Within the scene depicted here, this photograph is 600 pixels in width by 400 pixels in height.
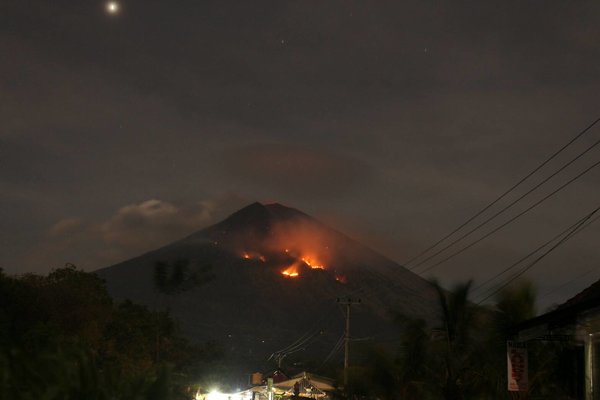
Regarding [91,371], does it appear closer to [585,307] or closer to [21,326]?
[585,307]

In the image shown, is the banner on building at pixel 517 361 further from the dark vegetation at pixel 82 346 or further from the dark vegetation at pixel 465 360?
the dark vegetation at pixel 82 346

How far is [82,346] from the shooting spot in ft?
33.1

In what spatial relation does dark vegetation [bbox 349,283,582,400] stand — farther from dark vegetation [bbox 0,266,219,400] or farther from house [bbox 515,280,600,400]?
dark vegetation [bbox 0,266,219,400]

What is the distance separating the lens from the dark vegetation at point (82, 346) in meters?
9.53

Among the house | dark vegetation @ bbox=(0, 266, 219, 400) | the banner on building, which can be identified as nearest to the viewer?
dark vegetation @ bbox=(0, 266, 219, 400)

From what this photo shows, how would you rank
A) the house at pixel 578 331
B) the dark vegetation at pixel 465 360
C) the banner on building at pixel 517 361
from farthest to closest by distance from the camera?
the dark vegetation at pixel 465 360, the banner on building at pixel 517 361, the house at pixel 578 331

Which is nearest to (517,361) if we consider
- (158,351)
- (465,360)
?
(465,360)

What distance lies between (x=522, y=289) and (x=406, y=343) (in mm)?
9584

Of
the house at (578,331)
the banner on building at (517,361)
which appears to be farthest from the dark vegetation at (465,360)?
the house at (578,331)

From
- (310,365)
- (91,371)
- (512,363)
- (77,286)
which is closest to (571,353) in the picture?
(512,363)

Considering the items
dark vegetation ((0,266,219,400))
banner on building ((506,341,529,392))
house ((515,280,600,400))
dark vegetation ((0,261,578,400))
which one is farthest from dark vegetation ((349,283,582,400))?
dark vegetation ((0,266,219,400))

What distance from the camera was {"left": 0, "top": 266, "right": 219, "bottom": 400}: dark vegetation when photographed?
31.3 feet

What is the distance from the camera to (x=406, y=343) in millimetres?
31781

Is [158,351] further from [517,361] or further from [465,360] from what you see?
[517,361]
